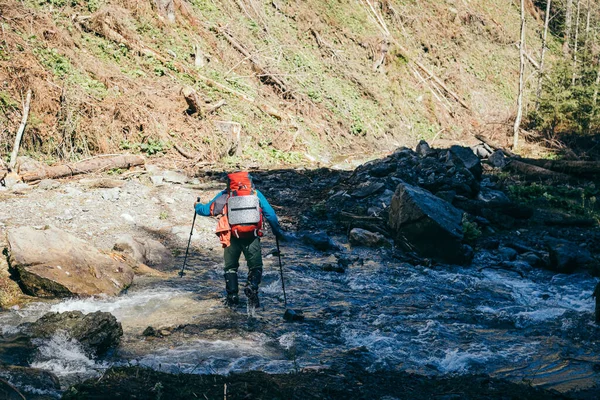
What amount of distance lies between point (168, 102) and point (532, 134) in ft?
59.8

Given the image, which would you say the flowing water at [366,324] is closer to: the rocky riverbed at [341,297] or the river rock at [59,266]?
the rocky riverbed at [341,297]

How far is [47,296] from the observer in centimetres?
664

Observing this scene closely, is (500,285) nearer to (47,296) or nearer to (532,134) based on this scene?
(47,296)

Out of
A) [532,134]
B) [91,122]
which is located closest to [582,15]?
[532,134]

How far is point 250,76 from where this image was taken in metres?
21.1

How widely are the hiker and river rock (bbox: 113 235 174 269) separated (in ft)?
7.28

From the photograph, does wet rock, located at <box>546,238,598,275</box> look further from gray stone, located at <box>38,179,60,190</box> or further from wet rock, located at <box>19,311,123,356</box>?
gray stone, located at <box>38,179,60,190</box>

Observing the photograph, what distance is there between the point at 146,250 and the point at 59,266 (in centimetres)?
203

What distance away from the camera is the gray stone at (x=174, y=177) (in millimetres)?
13586

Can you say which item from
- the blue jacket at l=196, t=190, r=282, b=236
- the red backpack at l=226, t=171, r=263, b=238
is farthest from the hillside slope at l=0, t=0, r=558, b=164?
the red backpack at l=226, t=171, r=263, b=238

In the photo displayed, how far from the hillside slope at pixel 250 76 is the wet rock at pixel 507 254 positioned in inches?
378

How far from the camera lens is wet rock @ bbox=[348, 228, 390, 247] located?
10062 mm

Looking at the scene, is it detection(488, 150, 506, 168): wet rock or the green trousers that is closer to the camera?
the green trousers

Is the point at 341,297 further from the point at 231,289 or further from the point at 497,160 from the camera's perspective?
the point at 497,160
